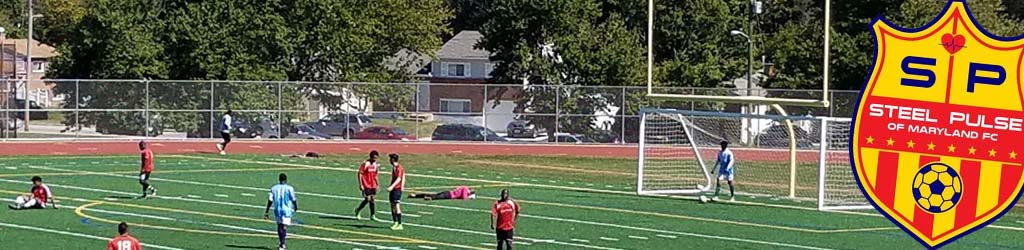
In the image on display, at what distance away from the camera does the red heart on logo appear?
12898 mm

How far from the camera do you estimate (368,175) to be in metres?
29.1

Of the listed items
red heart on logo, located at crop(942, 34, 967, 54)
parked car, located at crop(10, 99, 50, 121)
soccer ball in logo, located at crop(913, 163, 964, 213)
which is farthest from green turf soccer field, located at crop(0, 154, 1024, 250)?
red heart on logo, located at crop(942, 34, 967, 54)

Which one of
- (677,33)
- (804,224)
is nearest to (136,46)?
(677,33)

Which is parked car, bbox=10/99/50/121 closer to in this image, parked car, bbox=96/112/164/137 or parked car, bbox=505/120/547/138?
parked car, bbox=96/112/164/137

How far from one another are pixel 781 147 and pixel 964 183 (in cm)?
3420

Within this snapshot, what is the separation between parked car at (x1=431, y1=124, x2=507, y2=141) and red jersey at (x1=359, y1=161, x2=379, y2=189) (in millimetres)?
28174

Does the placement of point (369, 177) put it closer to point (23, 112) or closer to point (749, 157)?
point (749, 157)

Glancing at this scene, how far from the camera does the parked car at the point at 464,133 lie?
189ft

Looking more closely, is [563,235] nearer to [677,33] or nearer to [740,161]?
[740,161]

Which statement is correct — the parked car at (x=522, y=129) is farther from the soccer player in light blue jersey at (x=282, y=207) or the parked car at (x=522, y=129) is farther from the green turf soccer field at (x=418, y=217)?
the soccer player in light blue jersey at (x=282, y=207)

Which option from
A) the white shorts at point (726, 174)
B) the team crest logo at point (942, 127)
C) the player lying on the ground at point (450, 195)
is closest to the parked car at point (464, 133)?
the player lying on the ground at point (450, 195)

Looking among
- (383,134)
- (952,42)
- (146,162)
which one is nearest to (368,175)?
(146,162)

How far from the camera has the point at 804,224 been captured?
30.9 meters

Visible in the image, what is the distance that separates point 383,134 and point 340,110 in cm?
163
